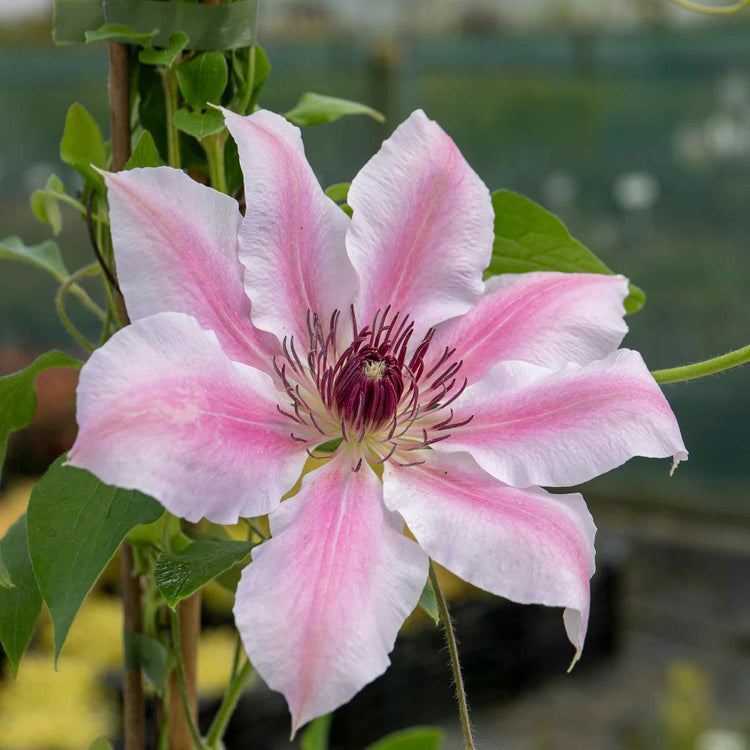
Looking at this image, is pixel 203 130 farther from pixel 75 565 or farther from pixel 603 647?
pixel 603 647

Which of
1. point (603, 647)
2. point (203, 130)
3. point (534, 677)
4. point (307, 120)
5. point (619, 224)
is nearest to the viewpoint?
point (203, 130)

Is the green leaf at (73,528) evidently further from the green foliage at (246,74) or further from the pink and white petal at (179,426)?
the green foliage at (246,74)

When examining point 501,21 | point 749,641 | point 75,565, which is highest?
point 75,565

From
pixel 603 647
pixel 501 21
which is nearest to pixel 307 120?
pixel 603 647

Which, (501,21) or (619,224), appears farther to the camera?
(501,21)

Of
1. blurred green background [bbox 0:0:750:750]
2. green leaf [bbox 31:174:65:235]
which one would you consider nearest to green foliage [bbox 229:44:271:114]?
green leaf [bbox 31:174:65:235]

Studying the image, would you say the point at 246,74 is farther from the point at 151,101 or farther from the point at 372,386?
the point at 372,386

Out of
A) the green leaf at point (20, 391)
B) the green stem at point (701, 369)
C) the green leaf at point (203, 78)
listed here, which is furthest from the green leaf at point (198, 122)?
the green stem at point (701, 369)
